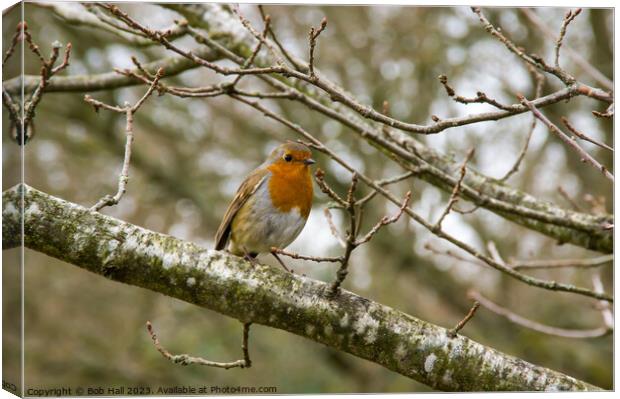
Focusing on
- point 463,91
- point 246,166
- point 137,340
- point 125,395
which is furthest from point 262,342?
point 125,395

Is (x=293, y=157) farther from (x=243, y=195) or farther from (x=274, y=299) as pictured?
(x=274, y=299)

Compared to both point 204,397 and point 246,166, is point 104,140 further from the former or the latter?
point 204,397

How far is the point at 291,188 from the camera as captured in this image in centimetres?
338

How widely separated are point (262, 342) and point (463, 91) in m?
2.80

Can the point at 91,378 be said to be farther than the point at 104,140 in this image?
No

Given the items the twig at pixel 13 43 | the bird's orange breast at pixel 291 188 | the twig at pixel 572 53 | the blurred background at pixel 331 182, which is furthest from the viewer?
the blurred background at pixel 331 182

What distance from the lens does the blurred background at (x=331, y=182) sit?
228 inches

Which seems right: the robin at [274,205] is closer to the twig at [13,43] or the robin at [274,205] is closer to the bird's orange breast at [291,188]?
the bird's orange breast at [291,188]

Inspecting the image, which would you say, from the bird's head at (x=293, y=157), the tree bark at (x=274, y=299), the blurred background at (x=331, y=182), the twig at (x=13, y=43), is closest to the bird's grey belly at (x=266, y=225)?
the bird's head at (x=293, y=157)

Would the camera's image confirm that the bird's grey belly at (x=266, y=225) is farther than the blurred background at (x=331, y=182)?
No

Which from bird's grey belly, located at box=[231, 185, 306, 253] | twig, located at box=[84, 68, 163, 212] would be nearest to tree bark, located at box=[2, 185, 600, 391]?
twig, located at box=[84, 68, 163, 212]

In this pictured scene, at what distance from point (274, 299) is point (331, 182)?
4.17m

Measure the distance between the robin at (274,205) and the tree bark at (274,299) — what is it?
0.99 metres

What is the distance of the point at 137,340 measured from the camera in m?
6.64
